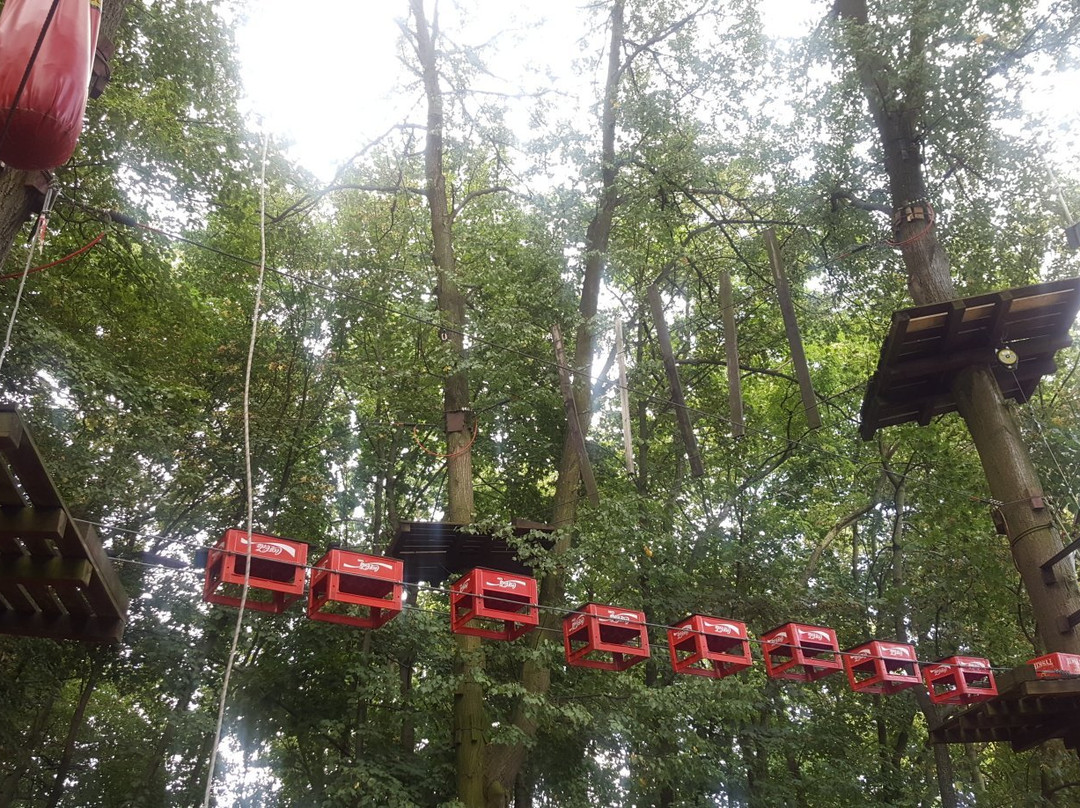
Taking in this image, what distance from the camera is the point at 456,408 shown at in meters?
11.6

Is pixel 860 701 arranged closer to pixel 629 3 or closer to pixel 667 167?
pixel 667 167

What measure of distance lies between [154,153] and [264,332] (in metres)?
4.39

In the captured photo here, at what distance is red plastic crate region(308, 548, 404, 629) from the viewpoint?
232 inches

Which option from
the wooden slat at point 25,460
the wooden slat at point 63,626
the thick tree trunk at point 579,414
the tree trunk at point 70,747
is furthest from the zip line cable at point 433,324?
the tree trunk at point 70,747

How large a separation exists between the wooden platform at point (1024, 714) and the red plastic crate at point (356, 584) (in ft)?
19.5

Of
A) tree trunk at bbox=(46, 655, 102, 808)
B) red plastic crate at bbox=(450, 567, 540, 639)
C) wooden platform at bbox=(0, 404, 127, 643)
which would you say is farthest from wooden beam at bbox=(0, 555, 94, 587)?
tree trunk at bbox=(46, 655, 102, 808)

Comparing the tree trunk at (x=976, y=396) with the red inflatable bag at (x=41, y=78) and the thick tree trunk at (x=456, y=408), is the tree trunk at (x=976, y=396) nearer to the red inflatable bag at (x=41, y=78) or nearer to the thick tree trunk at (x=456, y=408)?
the thick tree trunk at (x=456, y=408)

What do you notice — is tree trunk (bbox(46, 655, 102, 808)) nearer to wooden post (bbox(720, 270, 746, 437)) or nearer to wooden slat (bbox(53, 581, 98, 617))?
wooden slat (bbox(53, 581, 98, 617))

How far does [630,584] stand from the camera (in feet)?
42.2

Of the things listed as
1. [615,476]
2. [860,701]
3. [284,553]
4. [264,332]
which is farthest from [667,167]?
[860,701]

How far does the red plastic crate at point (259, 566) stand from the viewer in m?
5.48

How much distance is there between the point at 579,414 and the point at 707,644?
4.84m

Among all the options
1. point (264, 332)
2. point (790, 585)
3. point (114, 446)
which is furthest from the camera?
point (264, 332)

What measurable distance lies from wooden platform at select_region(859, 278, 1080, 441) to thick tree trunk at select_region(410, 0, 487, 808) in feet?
16.5
